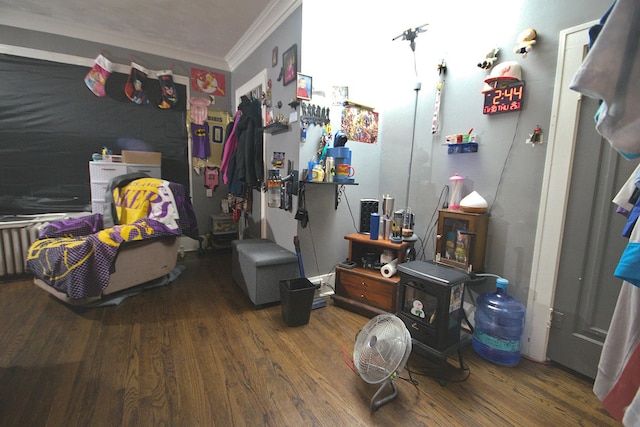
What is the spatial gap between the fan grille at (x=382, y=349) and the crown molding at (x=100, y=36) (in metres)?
3.94

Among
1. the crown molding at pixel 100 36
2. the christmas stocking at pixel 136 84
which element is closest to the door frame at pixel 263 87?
the crown molding at pixel 100 36

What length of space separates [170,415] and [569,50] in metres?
2.79

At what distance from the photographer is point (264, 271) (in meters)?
2.24

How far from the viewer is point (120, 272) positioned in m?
2.30

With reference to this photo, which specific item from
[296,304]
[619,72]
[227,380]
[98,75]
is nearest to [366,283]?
[296,304]

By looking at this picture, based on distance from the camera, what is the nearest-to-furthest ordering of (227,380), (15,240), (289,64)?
1. (227,380)
2. (289,64)
3. (15,240)

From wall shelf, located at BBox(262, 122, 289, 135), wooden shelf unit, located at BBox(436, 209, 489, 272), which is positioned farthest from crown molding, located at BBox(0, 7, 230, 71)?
wooden shelf unit, located at BBox(436, 209, 489, 272)

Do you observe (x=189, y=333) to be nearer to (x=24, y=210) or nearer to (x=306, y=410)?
(x=306, y=410)

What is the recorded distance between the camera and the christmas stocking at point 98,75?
3.11 meters

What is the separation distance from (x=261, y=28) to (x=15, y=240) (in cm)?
328

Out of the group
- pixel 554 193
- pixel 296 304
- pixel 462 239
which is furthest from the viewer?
pixel 296 304

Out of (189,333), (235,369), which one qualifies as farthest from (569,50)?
(189,333)

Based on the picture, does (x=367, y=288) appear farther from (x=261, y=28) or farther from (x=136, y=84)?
(x=136, y=84)

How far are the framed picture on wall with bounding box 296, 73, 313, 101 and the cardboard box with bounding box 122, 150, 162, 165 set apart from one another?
2.16 meters
